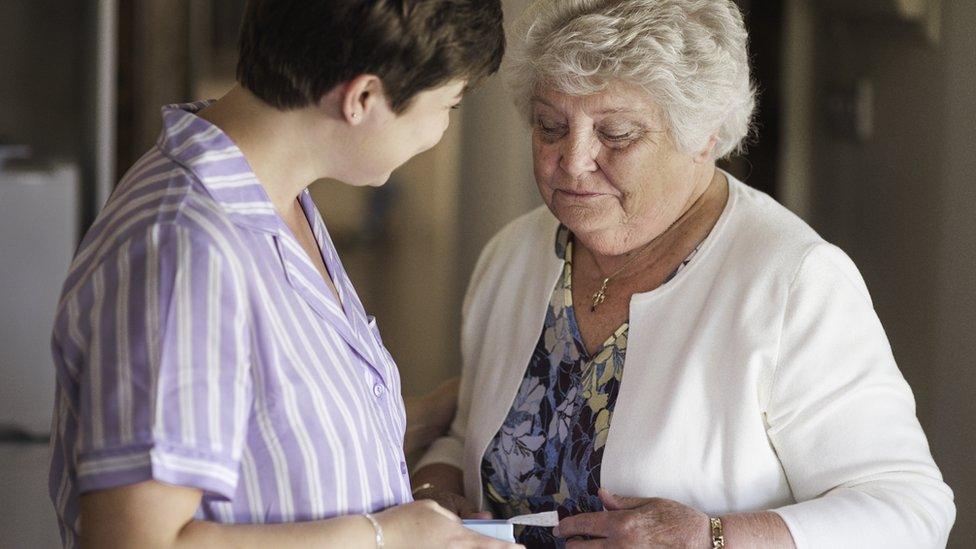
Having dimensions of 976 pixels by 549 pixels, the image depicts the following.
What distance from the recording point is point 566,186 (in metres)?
1.62

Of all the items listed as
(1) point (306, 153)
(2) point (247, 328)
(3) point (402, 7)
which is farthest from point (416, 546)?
(3) point (402, 7)

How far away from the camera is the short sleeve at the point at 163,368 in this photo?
0.90 m

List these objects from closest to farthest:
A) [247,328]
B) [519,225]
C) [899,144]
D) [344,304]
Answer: [247,328] < [344,304] < [519,225] < [899,144]

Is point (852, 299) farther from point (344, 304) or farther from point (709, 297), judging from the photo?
point (344, 304)

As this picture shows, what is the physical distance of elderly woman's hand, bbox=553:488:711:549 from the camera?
141cm

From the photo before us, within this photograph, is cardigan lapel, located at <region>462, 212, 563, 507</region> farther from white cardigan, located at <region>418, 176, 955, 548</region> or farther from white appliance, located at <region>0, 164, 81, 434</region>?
white appliance, located at <region>0, 164, 81, 434</region>

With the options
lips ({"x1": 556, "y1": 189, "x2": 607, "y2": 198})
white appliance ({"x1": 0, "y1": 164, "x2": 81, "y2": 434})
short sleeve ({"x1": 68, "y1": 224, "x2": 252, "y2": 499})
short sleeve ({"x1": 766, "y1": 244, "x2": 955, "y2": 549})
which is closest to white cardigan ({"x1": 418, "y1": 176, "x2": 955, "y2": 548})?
short sleeve ({"x1": 766, "y1": 244, "x2": 955, "y2": 549})

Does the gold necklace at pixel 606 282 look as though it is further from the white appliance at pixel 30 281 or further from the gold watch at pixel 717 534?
the white appliance at pixel 30 281

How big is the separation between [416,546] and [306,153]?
43 centimetres

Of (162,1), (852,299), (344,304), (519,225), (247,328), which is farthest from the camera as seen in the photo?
(162,1)

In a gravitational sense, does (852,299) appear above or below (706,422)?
above

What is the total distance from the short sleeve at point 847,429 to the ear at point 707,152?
0.26m

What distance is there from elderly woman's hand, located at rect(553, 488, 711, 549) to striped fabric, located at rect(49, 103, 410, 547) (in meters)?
0.40

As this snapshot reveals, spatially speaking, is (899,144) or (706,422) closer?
(706,422)
